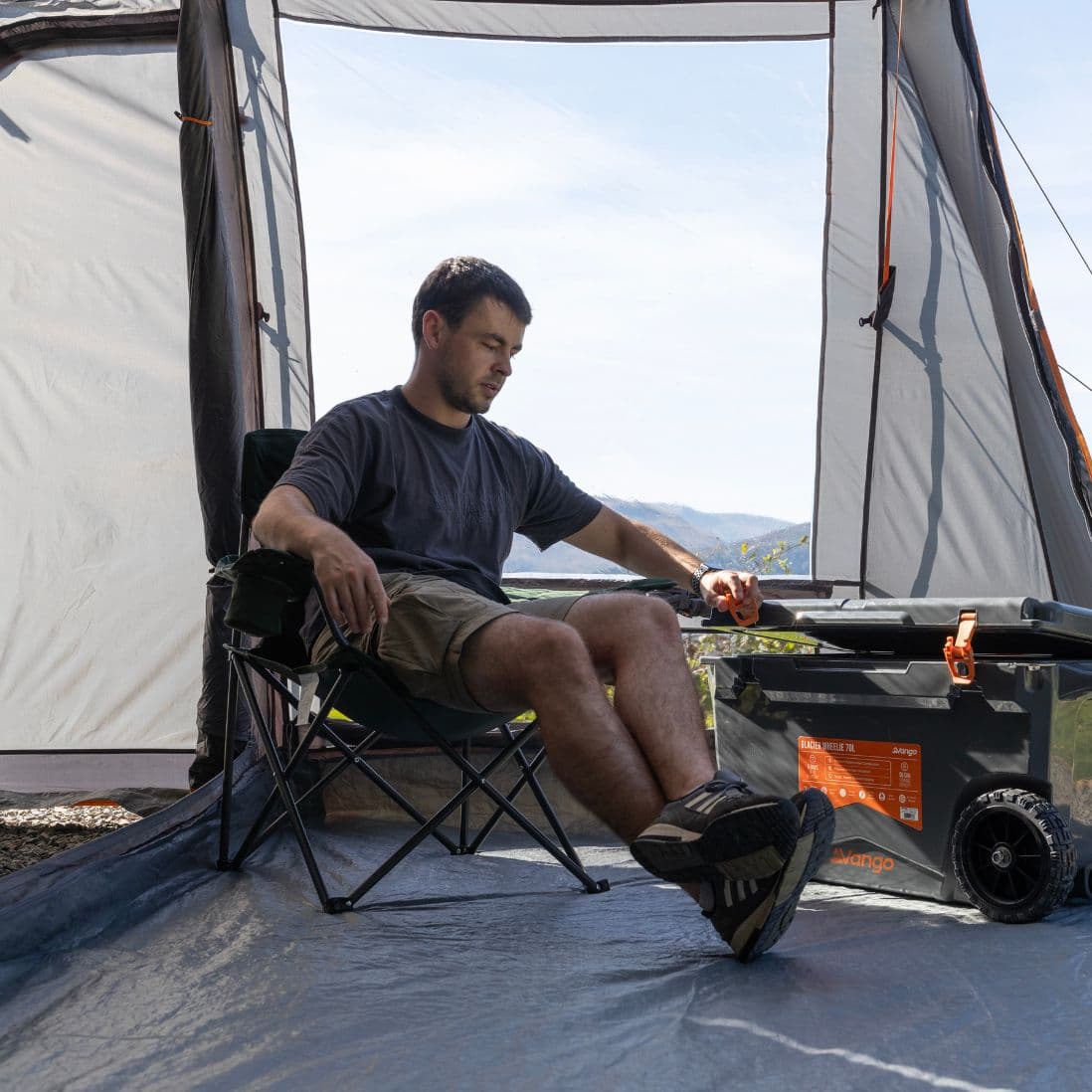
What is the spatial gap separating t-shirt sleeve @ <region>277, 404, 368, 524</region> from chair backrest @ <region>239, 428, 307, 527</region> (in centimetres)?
32

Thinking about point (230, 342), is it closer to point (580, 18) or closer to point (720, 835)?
point (580, 18)

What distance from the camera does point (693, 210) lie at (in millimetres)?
4859

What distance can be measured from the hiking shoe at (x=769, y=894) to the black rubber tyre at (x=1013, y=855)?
1.60 feet

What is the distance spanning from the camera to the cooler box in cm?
182

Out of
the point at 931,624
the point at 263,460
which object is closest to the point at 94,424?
the point at 263,460

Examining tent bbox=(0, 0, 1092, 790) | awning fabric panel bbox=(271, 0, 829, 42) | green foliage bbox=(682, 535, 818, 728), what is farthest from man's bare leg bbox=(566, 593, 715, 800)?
awning fabric panel bbox=(271, 0, 829, 42)

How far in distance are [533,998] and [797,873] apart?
33 cm

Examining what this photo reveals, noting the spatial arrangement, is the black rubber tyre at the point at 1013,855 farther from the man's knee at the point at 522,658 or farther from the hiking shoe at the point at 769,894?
the man's knee at the point at 522,658

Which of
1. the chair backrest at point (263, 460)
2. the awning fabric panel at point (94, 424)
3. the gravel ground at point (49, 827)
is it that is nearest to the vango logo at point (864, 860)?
the chair backrest at point (263, 460)

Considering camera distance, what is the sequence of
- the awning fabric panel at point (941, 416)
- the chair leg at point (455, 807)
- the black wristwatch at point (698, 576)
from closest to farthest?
the chair leg at point (455, 807) < the black wristwatch at point (698, 576) < the awning fabric panel at point (941, 416)

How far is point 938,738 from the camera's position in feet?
6.36

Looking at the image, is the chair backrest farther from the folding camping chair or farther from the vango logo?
the vango logo

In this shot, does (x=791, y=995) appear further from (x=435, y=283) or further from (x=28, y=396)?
(x=28, y=396)

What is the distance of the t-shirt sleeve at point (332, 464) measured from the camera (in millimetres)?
1899
